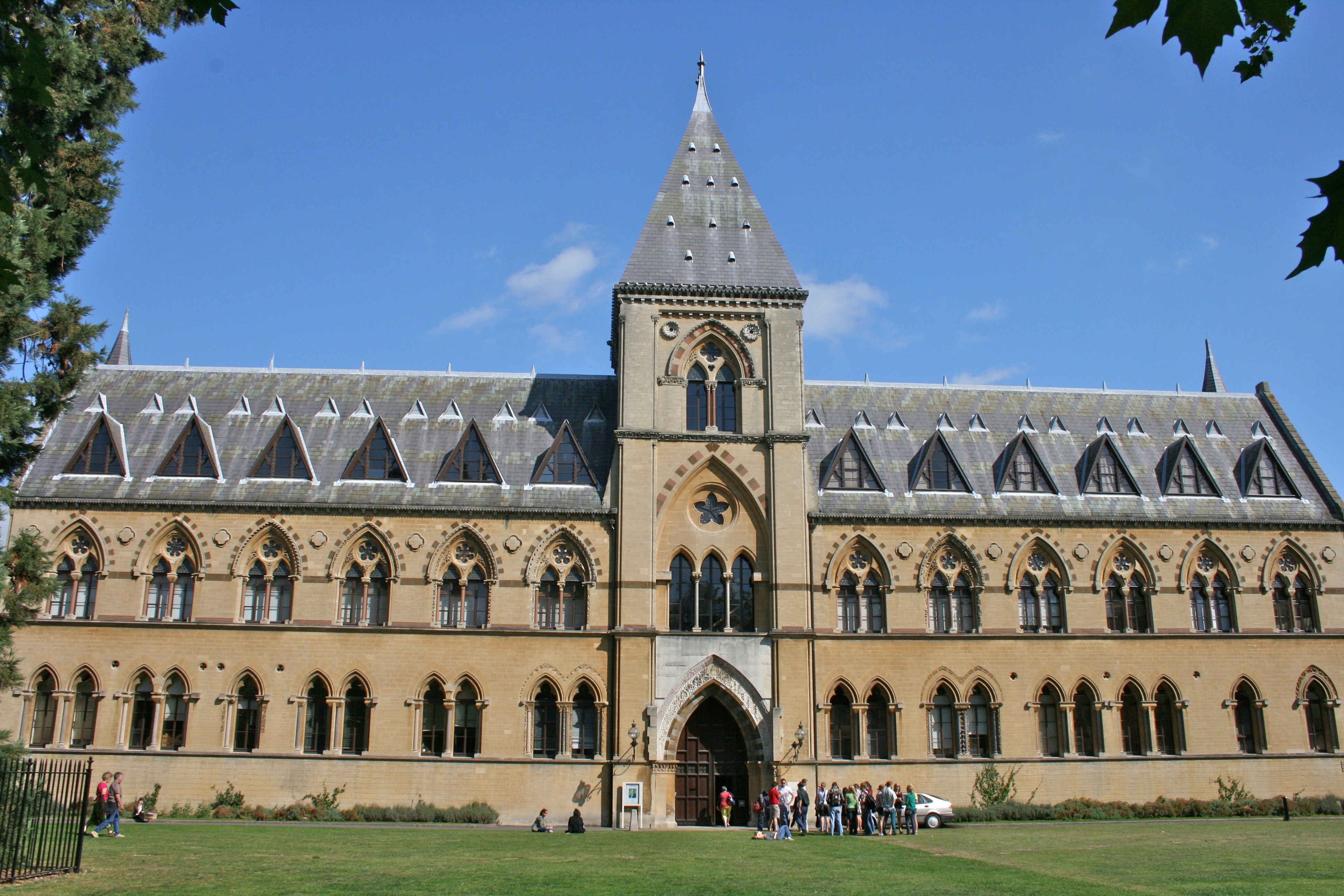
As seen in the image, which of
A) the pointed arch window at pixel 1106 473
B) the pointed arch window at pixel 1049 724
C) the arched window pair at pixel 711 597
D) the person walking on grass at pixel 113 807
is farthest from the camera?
the pointed arch window at pixel 1106 473

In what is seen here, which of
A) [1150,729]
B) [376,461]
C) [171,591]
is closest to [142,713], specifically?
[171,591]

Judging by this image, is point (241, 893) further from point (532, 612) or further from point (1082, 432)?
point (1082, 432)

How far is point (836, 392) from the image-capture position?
1703 inches

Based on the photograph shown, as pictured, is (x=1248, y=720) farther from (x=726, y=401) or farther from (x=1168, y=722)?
(x=726, y=401)

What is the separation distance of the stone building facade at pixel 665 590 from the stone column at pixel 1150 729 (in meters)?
0.10

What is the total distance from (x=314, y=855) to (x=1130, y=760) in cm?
2783

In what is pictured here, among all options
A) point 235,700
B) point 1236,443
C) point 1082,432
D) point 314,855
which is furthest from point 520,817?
point 1236,443

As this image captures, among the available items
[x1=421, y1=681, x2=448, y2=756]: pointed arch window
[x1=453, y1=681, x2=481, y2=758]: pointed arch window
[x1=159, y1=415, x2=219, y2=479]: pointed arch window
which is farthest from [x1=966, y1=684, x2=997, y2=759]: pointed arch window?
[x1=159, y1=415, x2=219, y2=479]: pointed arch window

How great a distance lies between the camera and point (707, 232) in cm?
4056

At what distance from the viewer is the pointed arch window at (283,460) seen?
38156 mm

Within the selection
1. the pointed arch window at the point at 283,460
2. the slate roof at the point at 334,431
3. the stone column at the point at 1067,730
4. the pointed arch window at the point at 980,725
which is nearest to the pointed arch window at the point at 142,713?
the slate roof at the point at 334,431

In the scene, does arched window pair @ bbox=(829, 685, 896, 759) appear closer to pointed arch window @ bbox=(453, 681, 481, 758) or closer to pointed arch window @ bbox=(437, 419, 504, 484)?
pointed arch window @ bbox=(453, 681, 481, 758)

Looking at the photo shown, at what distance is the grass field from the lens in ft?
58.4

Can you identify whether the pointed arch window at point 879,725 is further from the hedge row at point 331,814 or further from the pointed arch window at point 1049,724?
the hedge row at point 331,814
